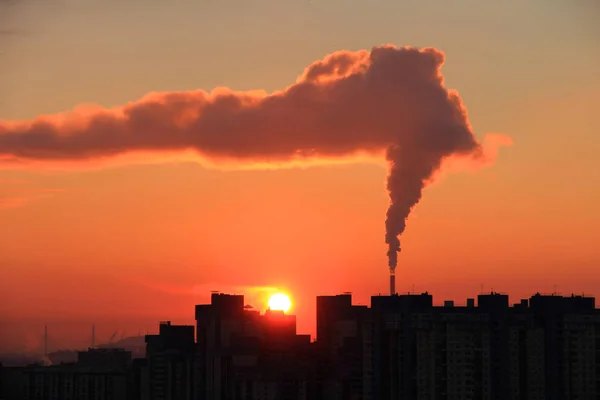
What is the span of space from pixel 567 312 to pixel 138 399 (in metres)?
62.1

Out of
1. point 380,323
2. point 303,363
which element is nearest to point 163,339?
point 303,363

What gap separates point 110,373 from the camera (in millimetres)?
196625

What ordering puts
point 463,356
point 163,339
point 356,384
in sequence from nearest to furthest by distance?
point 463,356 < point 356,384 < point 163,339

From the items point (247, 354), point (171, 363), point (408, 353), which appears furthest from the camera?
point (171, 363)

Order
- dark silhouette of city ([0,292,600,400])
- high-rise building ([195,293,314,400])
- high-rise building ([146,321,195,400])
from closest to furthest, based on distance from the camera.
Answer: dark silhouette of city ([0,292,600,400]) < high-rise building ([195,293,314,400]) < high-rise building ([146,321,195,400])

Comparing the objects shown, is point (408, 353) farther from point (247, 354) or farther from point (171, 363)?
point (171, 363)

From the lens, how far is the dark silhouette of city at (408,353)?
504ft

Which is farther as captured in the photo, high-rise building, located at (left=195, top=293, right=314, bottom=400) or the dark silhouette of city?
high-rise building, located at (left=195, top=293, right=314, bottom=400)

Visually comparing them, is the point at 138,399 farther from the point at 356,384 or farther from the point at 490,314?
→ the point at 490,314

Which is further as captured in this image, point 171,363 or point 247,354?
point 171,363

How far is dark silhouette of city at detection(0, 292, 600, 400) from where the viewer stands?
154 m

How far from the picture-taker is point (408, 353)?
15500 cm

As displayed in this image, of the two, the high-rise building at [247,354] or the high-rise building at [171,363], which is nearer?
the high-rise building at [247,354]

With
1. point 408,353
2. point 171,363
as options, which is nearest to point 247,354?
point 171,363
